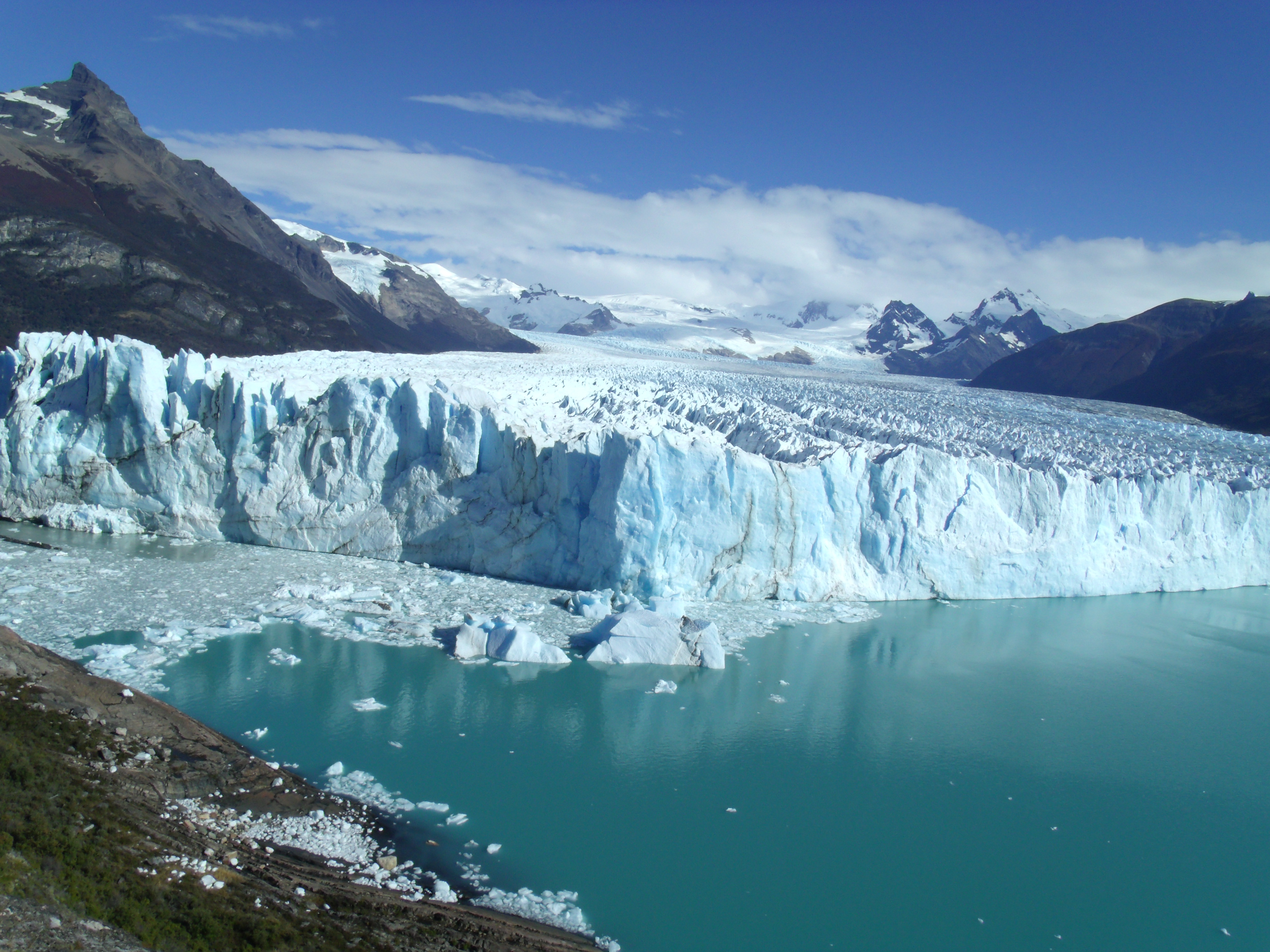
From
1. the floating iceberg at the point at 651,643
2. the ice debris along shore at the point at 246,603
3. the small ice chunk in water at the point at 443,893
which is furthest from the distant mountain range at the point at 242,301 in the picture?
the small ice chunk in water at the point at 443,893

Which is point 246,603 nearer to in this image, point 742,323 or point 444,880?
point 444,880

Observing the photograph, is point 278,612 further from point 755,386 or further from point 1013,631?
point 755,386

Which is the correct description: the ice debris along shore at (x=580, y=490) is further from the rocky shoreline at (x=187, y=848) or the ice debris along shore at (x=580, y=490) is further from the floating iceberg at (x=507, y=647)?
the rocky shoreline at (x=187, y=848)

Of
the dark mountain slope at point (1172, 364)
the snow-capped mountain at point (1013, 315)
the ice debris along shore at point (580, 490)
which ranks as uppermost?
the snow-capped mountain at point (1013, 315)

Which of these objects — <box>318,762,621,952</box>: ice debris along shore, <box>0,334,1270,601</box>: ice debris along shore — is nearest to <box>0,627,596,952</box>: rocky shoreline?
<box>318,762,621,952</box>: ice debris along shore

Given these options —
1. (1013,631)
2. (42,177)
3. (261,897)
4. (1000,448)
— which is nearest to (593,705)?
(261,897)

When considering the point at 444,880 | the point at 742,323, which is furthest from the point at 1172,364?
the point at 742,323
